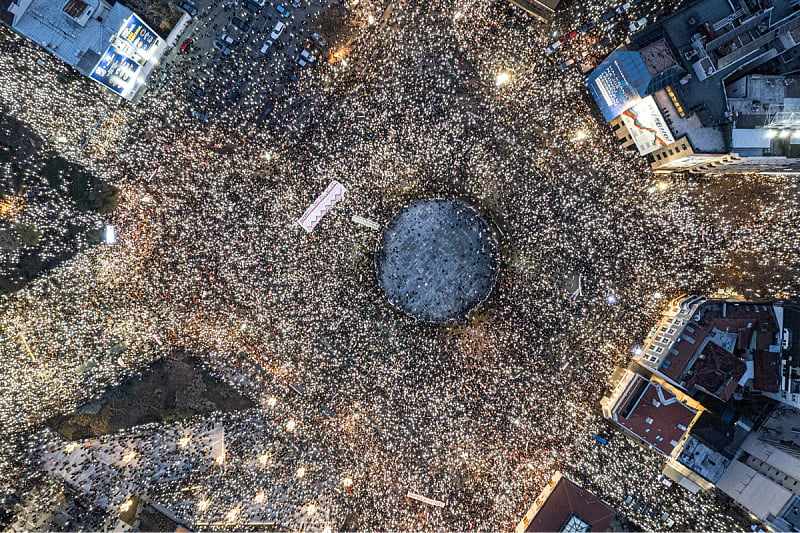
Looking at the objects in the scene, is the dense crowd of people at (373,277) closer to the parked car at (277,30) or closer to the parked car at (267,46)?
the parked car at (267,46)

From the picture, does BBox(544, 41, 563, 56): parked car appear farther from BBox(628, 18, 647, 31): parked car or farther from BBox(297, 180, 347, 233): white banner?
BBox(297, 180, 347, 233): white banner

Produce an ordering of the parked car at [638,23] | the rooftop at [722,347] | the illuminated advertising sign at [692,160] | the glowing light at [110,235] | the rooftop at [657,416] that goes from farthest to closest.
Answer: the glowing light at [110,235] → the parked car at [638,23] → the rooftop at [657,416] → the rooftop at [722,347] → the illuminated advertising sign at [692,160]

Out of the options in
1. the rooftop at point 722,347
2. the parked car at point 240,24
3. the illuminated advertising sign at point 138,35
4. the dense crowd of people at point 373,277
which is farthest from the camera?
the parked car at point 240,24

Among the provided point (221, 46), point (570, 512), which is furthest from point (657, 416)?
point (221, 46)

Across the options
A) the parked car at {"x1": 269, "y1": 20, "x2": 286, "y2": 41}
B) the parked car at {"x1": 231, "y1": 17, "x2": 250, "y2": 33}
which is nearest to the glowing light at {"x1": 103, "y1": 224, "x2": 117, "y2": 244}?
the parked car at {"x1": 231, "y1": 17, "x2": 250, "y2": 33}

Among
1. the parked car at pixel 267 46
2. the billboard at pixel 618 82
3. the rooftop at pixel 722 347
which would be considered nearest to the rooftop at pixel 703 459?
the rooftop at pixel 722 347

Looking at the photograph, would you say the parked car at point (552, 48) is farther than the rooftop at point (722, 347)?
Yes

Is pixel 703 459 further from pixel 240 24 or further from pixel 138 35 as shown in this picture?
pixel 138 35
